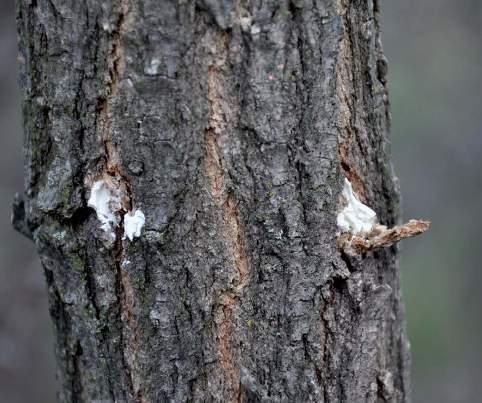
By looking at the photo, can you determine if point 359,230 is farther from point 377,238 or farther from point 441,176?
point 441,176

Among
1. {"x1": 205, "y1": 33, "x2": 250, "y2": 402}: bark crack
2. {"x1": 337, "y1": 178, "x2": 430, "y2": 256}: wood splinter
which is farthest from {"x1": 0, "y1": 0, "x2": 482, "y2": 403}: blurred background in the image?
{"x1": 205, "y1": 33, "x2": 250, "y2": 402}: bark crack

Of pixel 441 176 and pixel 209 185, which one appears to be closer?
pixel 209 185

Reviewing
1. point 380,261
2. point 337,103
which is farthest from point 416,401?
point 337,103

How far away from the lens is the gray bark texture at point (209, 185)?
1.01 m

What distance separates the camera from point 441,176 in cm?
490

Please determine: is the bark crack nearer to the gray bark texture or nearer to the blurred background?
the gray bark texture

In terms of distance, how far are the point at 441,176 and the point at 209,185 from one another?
418 centimetres

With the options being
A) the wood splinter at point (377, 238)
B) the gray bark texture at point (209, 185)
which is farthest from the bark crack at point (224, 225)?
the wood splinter at point (377, 238)

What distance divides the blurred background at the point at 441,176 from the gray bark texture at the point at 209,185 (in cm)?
381

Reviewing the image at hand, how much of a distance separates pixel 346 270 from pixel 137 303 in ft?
1.31

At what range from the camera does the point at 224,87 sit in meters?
1.03

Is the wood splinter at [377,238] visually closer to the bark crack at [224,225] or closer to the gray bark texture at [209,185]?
the gray bark texture at [209,185]

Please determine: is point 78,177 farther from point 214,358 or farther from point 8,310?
point 8,310

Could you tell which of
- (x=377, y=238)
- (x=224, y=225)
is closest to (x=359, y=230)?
(x=377, y=238)
